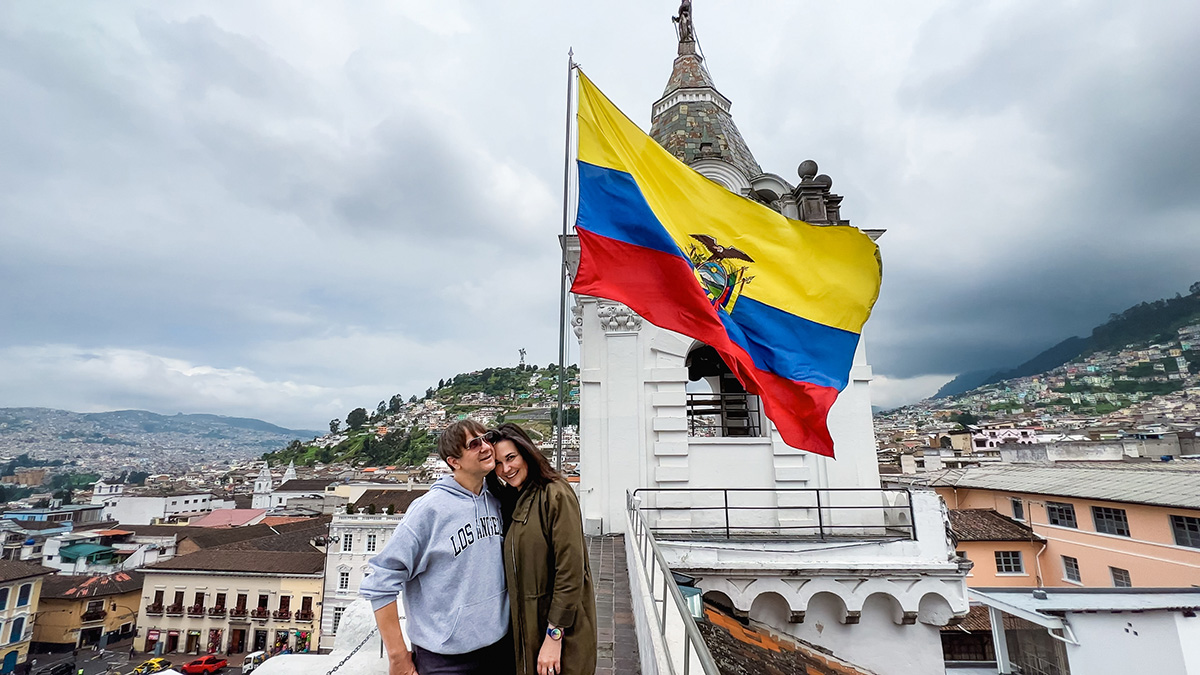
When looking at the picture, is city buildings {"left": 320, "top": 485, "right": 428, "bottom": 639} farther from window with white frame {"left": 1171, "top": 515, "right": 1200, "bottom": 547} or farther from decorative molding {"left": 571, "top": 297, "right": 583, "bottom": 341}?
window with white frame {"left": 1171, "top": 515, "right": 1200, "bottom": 547}

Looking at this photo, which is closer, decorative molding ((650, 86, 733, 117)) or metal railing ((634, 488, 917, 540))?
metal railing ((634, 488, 917, 540))

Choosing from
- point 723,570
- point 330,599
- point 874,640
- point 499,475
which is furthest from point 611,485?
point 330,599

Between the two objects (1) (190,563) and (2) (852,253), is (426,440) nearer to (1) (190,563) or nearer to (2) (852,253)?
(1) (190,563)

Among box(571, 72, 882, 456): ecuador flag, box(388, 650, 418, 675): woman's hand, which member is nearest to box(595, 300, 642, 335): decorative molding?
box(571, 72, 882, 456): ecuador flag

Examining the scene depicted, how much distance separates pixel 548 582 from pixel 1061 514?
112 ft

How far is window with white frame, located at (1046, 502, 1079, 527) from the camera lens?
26422mm

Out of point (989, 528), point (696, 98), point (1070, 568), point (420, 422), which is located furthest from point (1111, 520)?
point (420, 422)

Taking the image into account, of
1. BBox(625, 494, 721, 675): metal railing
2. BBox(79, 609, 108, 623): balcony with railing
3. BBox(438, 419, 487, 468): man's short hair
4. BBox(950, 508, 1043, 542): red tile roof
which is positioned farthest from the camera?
BBox(79, 609, 108, 623): balcony with railing

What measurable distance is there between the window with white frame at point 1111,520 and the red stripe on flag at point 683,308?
91.8 feet

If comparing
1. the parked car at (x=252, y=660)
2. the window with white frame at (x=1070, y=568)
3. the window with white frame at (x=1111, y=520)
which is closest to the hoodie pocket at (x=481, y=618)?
the window with white frame at (x=1111, y=520)

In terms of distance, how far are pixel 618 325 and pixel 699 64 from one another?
7.13 meters

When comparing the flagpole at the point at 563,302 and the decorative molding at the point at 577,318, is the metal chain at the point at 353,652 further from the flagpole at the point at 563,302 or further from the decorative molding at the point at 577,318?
the decorative molding at the point at 577,318

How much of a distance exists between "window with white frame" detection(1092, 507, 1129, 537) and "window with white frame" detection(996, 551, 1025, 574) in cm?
401

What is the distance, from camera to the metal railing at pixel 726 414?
1062 cm
